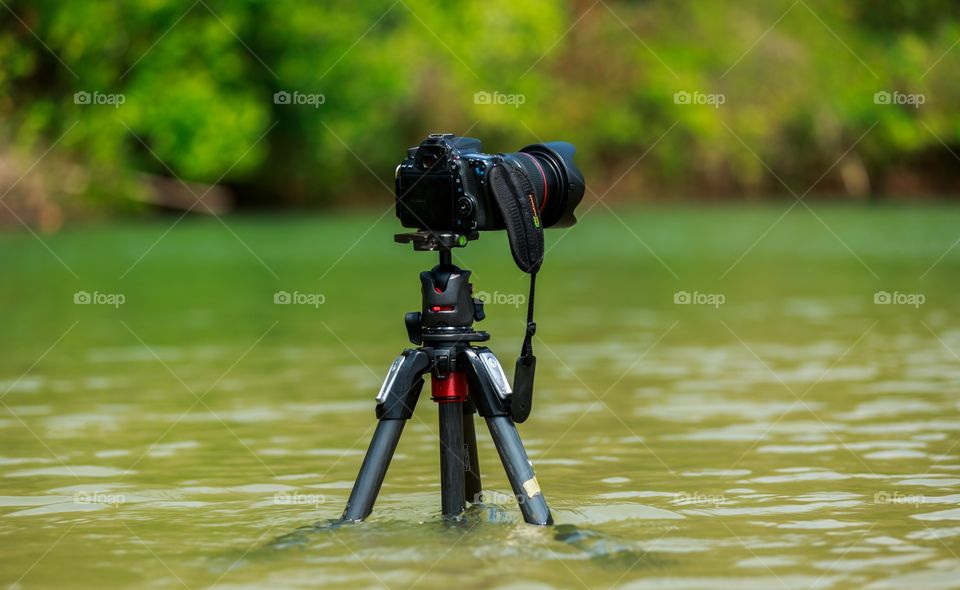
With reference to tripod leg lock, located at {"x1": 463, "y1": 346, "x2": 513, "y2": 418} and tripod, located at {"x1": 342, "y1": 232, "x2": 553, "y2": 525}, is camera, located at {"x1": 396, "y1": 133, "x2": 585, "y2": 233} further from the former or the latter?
tripod leg lock, located at {"x1": 463, "y1": 346, "x2": 513, "y2": 418}

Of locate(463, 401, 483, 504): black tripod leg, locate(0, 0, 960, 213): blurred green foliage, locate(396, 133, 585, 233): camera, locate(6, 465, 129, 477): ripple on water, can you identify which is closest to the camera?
locate(396, 133, 585, 233): camera

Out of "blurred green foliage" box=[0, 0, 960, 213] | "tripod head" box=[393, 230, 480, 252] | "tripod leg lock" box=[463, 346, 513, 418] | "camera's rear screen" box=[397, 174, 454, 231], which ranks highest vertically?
"blurred green foliage" box=[0, 0, 960, 213]

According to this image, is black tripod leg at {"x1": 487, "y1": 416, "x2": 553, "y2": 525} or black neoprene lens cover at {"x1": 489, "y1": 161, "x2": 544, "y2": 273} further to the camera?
black tripod leg at {"x1": 487, "y1": 416, "x2": 553, "y2": 525}

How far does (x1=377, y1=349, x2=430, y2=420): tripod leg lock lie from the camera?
20.1 ft

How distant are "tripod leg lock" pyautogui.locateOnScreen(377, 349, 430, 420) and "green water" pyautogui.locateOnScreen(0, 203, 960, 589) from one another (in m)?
0.48

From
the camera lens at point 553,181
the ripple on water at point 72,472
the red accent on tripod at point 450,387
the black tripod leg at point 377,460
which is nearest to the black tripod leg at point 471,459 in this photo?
the red accent on tripod at point 450,387

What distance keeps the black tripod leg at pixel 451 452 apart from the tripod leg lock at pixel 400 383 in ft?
0.54

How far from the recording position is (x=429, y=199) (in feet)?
19.8

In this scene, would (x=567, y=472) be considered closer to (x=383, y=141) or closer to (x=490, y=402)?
(x=490, y=402)

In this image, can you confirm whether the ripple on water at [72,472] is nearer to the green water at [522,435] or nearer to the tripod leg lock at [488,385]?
the green water at [522,435]

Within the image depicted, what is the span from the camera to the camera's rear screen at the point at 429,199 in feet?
19.7

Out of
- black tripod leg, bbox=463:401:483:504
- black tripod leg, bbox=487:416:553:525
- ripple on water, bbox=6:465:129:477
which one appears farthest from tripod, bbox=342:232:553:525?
ripple on water, bbox=6:465:129:477

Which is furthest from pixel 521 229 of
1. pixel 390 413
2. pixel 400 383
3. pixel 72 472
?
pixel 72 472

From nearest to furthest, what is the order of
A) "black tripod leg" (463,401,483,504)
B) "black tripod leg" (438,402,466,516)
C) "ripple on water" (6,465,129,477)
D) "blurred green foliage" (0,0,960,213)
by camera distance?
"black tripod leg" (438,402,466,516)
"black tripod leg" (463,401,483,504)
"ripple on water" (6,465,129,477)
"blurred green foliage" (0,0,960,213)
